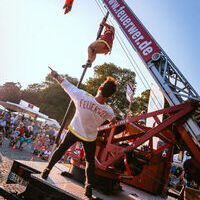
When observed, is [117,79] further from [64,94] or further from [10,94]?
[10,94]

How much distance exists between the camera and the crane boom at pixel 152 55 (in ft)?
14.5

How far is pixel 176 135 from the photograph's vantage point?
13.9 feet

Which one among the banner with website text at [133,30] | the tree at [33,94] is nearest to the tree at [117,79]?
the tree at [33,94]

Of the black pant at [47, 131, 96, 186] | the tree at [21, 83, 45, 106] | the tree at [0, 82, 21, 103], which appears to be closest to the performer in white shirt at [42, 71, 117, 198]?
the black pant at [47, 131, 96, 186]

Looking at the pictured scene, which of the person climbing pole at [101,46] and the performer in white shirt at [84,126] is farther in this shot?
the person climbing pole at [101,46]

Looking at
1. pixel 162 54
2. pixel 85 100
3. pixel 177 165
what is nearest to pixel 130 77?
pixel 177 165

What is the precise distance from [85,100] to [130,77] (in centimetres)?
2708

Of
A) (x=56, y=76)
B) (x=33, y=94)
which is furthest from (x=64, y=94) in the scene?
(x=56, y=76)

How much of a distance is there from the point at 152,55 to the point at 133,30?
111 cm

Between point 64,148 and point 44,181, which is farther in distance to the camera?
point 64,148

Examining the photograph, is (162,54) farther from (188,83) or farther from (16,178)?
(16,178)

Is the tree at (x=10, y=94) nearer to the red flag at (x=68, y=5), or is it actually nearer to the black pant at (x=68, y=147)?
the red flag at (x=68, y=5)

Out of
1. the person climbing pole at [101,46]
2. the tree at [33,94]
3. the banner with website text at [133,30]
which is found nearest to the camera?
the person climbing pole at [101,46]

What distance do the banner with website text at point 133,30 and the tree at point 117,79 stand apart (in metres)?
21.3
